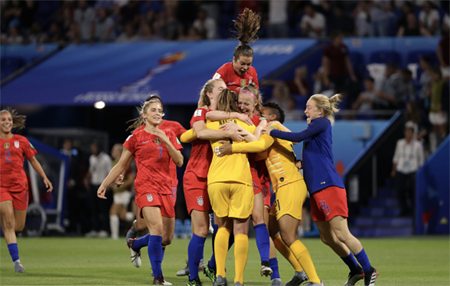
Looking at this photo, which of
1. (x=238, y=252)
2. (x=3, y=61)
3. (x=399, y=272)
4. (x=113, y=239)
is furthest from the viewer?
(x=3, y=61)

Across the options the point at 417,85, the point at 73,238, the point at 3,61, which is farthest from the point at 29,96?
the point at 417,85

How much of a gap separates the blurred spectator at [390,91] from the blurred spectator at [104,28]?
8.07 metres

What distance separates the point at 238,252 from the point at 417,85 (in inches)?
522

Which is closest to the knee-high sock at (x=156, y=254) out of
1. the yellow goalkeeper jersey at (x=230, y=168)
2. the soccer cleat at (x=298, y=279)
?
the yellow goalkeeper jersey at (x=230, y=168)

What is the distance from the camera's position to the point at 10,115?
34.5ft

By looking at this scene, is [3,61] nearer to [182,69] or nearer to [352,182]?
[182,69]

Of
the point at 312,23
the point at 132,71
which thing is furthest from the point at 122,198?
the point at 312,23

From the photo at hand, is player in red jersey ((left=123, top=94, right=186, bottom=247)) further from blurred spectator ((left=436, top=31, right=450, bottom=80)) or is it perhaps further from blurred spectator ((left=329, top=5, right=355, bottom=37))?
blurred spectator ((left=329, top=5, right=355, bottom=37))

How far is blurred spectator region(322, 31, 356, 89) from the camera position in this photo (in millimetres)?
18906

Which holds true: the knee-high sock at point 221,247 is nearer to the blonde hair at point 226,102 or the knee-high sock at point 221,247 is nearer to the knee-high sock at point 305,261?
the knee-high sock at point 305,261

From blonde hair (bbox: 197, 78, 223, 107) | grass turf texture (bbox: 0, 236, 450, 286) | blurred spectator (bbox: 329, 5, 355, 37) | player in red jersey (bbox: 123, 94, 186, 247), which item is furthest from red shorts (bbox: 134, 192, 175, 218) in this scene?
blurred spectator (bbox: 329, 5, 355, 37)

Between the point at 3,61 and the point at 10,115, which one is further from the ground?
the point at 3,61

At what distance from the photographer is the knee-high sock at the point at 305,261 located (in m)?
7.46

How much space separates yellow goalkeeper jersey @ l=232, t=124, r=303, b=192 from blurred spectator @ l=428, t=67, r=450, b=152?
1058 cm
